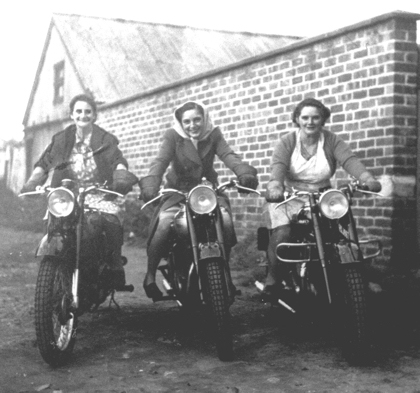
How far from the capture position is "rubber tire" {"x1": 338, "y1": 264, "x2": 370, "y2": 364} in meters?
3.61

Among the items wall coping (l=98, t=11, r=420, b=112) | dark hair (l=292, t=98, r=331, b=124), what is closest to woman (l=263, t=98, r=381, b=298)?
dark hair (l=292, t=98, r=331, b=124)

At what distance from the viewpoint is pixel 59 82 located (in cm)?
2122

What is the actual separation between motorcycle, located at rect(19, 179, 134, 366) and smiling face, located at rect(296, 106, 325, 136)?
153 centimetres

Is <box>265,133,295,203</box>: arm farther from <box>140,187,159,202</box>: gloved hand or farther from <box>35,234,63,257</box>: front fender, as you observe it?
<box>35,234,63,257</box>: front fender

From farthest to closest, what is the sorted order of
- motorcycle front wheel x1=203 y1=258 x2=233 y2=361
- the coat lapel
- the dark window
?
the dark window
the coat lapel
motorcycle front wheel x1=203 y1=258 x2=233 y2=361

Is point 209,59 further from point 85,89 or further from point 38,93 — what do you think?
point 38,93

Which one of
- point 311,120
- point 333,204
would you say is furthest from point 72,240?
point 311,120

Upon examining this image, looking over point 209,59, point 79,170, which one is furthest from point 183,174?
point 209,59

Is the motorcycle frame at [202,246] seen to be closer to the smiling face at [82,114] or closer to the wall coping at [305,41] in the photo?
the smiling face at [82,114]

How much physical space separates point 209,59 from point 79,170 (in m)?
16.1

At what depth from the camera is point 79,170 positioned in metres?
4.89

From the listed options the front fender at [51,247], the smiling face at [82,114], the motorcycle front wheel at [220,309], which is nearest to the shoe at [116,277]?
the front fender at [51,247]

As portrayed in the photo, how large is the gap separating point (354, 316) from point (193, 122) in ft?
6.56

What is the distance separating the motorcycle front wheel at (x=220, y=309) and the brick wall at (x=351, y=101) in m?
2.75
